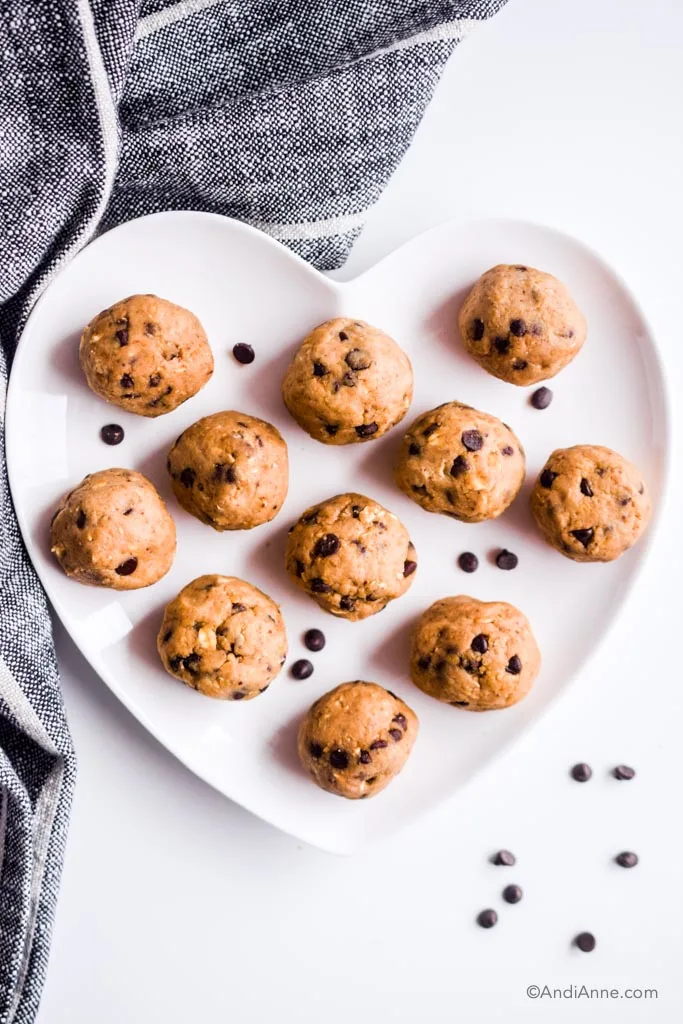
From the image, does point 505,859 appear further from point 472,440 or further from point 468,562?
point 472,440

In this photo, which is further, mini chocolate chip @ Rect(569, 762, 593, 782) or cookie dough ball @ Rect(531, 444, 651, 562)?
mini chocolate chip @ Rect(569, 762, 593, 782)

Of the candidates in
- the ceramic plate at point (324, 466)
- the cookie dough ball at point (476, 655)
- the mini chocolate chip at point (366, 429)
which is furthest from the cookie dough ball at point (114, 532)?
the cookie dough ball at point (476, 655)

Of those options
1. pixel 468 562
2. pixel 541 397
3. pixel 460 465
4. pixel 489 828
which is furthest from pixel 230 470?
pixel 489 828

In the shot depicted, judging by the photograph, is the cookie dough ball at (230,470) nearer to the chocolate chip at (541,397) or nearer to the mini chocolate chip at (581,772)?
the chocolate chip at (541,397)

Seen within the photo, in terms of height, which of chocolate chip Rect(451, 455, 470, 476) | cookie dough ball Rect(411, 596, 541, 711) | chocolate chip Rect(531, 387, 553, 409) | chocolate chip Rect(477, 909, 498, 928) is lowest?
chocolate chip Rect(477, 909, 498, 928)

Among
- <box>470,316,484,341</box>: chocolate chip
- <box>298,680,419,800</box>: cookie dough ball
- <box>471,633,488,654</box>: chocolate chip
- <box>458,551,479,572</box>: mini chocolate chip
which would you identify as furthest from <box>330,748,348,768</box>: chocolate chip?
<box>470,316,484,341</box>: chocolate chip

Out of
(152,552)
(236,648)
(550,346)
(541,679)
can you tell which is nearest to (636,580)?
(541,679)

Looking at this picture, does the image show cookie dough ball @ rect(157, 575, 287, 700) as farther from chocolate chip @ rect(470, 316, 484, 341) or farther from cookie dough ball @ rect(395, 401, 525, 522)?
chocolate chip @ rect(470, 316, 484, 341)
